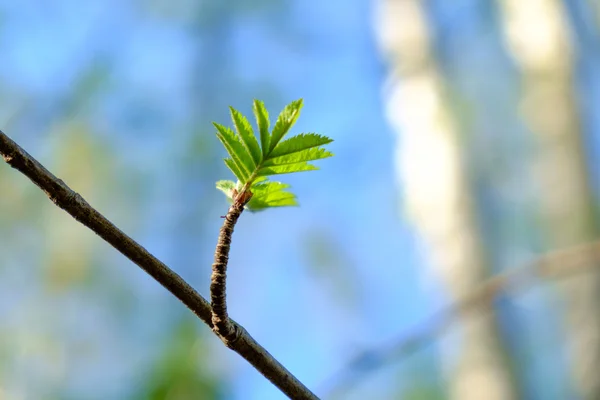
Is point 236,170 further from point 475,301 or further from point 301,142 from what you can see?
point 475,301

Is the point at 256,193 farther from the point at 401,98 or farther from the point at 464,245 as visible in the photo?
the point at 401,98

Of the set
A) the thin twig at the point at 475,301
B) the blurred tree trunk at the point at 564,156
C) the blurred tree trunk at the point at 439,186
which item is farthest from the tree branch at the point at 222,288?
the blurred tree trunk at the point at 439,186

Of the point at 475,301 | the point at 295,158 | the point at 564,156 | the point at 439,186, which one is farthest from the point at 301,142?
the point at 439,186

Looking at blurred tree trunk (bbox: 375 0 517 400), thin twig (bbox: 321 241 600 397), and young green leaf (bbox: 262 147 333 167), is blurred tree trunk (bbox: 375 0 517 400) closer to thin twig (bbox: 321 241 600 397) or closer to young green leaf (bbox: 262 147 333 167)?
thin twig (bbox: 321 241 600 397)

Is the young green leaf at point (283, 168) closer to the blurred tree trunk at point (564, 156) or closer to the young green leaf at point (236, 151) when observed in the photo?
the young green leaf at point (236, 151)

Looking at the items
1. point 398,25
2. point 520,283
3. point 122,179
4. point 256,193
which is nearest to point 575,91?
point 398,25

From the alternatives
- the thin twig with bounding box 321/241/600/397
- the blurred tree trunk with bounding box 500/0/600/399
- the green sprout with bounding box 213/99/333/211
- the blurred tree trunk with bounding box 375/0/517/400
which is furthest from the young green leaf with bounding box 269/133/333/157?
the blurred tree trunk with bounding box 375/0/517/400

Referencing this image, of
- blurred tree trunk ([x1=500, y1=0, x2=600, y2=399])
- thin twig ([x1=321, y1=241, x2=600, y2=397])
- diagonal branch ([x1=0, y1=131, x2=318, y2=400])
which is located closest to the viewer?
diagonal branch ([x1=0, y1=131, x2=318, y2=400])
